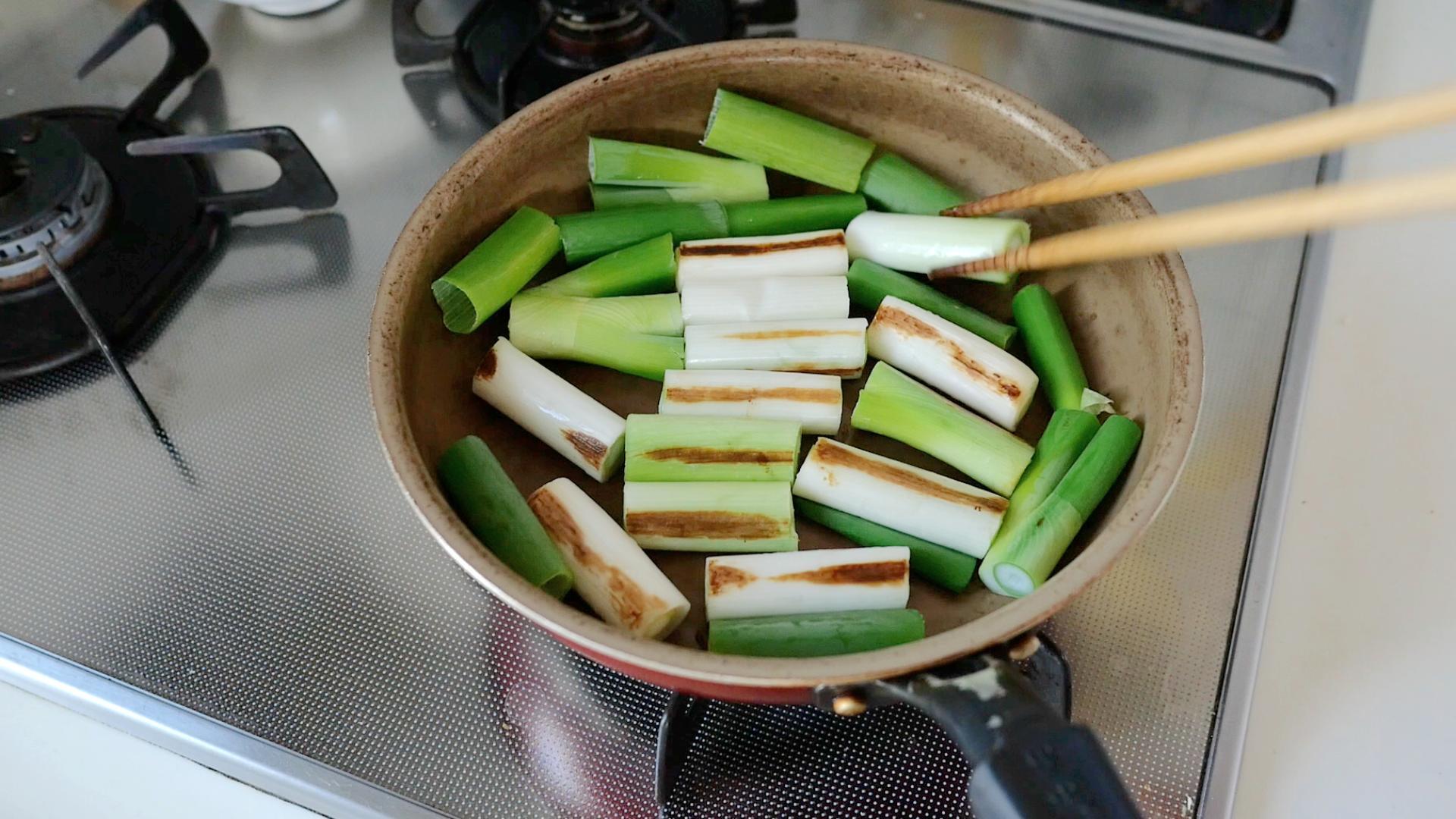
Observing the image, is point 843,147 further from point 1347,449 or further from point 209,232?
point 209,232

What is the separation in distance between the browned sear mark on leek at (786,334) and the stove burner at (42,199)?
550 mm

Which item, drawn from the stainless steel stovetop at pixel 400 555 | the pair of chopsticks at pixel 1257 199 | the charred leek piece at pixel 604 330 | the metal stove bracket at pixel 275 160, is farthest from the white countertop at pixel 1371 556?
the metal stove bracket at pixel 275 160

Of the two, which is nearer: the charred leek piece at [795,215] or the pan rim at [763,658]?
the pan rim at [763,658]

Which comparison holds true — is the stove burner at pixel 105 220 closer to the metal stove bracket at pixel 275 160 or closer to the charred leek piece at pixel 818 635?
the metal stove bracket at pixel 275 160

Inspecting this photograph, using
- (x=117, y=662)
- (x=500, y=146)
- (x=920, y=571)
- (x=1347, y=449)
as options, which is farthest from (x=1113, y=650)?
(x=117, y=662)

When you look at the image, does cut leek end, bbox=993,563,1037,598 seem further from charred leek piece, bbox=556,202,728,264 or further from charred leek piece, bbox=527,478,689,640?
charred leek piece, bbox=556,202,728,264

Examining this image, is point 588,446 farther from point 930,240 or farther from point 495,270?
point 930,240

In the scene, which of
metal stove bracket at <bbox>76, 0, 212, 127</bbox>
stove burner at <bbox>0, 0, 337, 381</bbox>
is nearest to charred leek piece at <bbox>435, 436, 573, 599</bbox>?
stove burner at <bbox>0, 0, 337, 381</bbox>

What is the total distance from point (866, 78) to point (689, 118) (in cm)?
14

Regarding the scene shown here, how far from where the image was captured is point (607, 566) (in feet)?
2.28

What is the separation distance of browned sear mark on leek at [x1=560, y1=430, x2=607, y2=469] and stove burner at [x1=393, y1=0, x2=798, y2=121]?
1.20 feet

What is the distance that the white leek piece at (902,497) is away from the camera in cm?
72

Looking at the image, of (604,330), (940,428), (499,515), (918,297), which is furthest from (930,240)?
(499,515)

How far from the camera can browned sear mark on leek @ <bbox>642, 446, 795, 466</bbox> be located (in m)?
0.76
